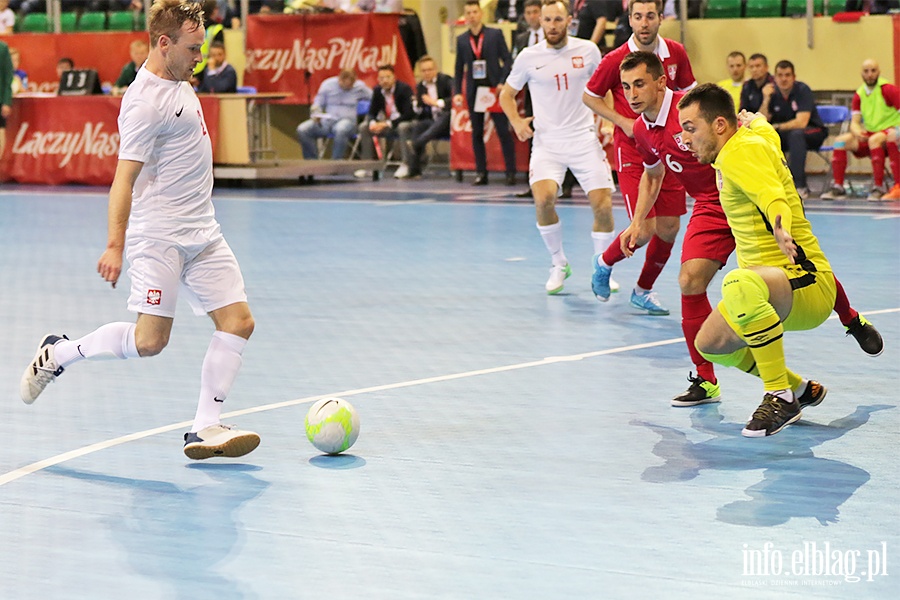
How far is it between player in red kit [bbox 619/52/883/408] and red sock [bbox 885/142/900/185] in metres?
9.09

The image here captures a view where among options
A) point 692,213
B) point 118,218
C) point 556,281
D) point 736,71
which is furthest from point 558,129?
point 736,71

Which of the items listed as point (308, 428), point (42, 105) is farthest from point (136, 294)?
point (42, 105)

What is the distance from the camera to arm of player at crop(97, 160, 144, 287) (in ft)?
17.9

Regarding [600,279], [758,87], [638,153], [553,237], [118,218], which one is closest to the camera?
[118,218]

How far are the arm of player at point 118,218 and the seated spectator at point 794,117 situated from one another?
39.6 ft

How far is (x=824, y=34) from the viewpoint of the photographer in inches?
715

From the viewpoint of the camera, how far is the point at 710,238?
694cm

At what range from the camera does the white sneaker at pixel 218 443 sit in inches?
226

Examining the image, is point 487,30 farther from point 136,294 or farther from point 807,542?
point 807,542

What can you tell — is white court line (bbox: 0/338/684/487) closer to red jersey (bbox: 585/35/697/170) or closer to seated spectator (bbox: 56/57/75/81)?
red jersey (bbox: 585/35/697/170)

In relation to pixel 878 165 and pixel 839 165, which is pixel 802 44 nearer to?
pixel 839 165

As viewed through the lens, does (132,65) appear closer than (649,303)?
No

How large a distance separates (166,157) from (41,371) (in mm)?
1268

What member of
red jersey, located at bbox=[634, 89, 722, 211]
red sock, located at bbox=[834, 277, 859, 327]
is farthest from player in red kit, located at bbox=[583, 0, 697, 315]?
red sock, located at bbox=[834, 277, 859, 327]
